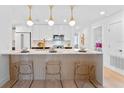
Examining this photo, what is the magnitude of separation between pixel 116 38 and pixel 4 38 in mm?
4269

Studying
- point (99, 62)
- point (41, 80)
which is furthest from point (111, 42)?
point (41, 80)

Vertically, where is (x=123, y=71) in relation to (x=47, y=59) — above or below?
below

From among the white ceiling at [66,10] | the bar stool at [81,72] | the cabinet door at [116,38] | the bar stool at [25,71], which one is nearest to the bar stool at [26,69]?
the bar stool at [25,71]

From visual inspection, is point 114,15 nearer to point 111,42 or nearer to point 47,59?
point 111,42

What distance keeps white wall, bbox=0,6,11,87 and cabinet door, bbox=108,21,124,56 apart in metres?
3.90

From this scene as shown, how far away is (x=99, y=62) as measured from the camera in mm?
5930

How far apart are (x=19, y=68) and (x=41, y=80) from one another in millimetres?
729

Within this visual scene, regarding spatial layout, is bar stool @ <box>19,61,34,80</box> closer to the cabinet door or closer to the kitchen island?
the kitchen island

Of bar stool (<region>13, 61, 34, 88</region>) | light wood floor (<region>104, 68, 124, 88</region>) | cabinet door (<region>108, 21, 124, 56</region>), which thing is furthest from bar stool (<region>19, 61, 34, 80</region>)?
cabinet door (<region>108, 21, 124, 56</region>)

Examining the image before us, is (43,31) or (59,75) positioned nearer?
(59,75)
